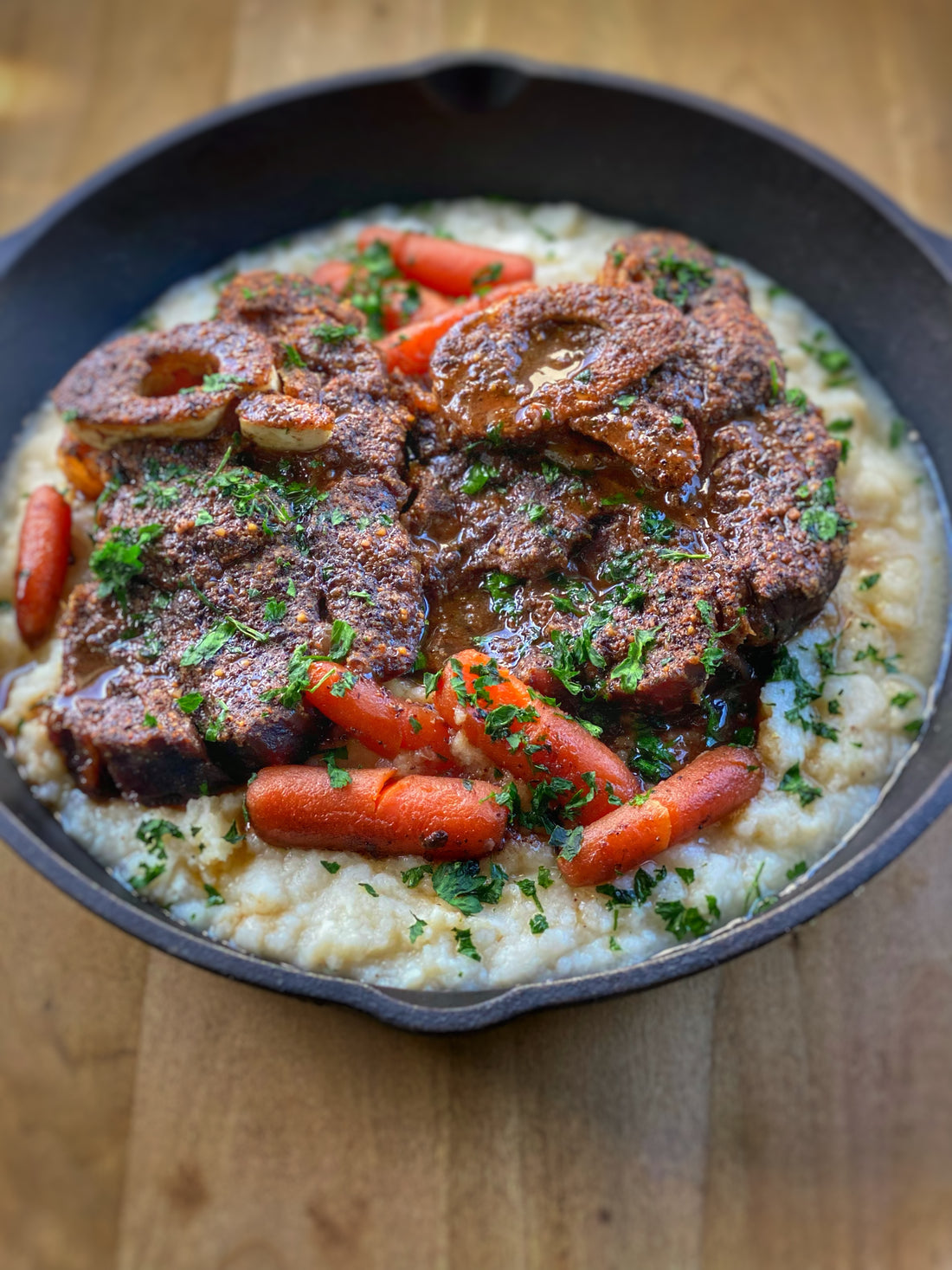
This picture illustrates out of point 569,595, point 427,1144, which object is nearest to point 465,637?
point 569,595

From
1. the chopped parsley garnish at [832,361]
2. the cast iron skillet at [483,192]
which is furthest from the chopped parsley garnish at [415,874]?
the chopped parsley garnish at [832,361]

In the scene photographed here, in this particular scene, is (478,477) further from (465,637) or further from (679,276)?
(679,276)

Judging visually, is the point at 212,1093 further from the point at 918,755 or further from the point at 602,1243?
the point at 918,755

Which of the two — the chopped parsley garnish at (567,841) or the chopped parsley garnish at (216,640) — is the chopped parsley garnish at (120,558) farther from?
the chopped parsley garnish at (567,841)

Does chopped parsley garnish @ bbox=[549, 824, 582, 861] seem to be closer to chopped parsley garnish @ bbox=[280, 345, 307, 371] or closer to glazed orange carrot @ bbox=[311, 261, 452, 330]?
chopped parsley garnish @ bbox=[280, 345, 307, 371]

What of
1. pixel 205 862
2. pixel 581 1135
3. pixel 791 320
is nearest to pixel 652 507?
pixel 791 320

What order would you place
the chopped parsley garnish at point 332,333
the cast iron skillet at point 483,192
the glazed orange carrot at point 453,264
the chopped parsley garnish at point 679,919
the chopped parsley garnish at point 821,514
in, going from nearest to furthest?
the chopped parsley garnish at point 679,919 → the chopped parsley garnish at point 821,514 → the chopped parsley garnish at point 332,333 → the cast iron skillet at point 483,192 → the glazed orange carrot at point 453,264

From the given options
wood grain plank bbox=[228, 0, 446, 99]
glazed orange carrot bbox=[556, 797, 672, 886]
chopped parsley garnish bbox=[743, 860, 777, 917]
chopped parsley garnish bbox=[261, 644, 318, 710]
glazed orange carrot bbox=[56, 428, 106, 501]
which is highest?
wood grain plank bbox=[228, 0, 446, 99]

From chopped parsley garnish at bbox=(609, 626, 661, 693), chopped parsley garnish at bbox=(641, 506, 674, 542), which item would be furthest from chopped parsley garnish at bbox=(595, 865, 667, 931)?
chopped parsley garnish at bbox=(641, 506, 674, 542)
